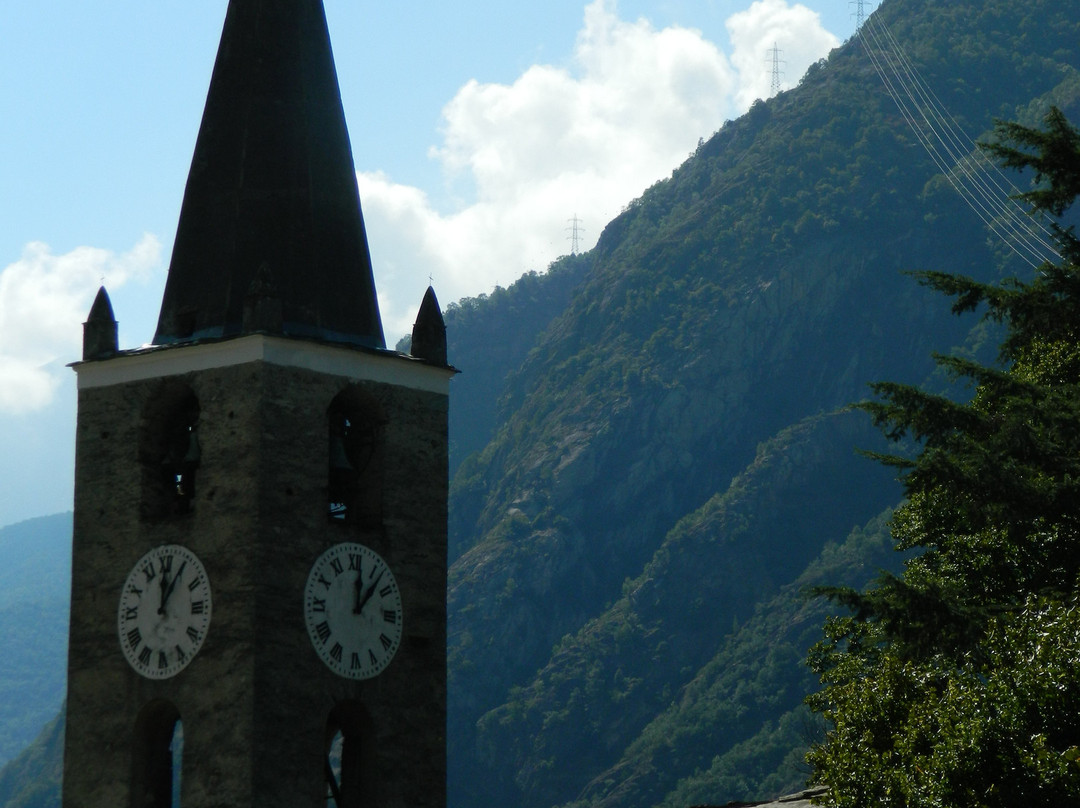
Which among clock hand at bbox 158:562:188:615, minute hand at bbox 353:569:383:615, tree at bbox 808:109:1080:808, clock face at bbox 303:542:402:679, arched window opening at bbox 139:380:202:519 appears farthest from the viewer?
arched window opening at bbox 139:380:202:519

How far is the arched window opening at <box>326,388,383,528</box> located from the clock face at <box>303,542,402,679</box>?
760mm

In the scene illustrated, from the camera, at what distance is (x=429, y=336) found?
28.9 meters

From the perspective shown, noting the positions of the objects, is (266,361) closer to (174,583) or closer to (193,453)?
(193,453)

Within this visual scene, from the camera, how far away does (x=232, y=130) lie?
2852 cm

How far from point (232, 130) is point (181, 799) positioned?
32.3 feet

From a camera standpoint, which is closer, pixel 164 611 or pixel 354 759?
pixel 164 611

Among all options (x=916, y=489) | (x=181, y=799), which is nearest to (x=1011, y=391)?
(x=916, y=489)

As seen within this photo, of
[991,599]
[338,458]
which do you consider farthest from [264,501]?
[991,599]

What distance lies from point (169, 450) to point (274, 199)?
3.91 metres

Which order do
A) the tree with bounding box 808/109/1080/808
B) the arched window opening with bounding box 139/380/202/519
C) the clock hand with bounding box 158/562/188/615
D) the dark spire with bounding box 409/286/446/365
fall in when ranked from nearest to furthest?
the tree with bounding box 808/109/1080/808 < the clock hand with bounding box 158/562/188/615 < the arched window opening with bounding box 139/380/202/519 < the dark spire with bounding box 409/286/446/365

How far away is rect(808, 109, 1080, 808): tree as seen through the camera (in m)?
21.5

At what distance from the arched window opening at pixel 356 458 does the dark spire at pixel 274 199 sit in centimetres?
98

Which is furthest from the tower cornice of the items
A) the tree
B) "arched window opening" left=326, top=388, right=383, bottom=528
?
the tree

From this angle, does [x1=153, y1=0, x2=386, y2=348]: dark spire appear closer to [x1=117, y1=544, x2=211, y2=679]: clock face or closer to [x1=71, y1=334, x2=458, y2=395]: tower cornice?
[x1=71, y1=334, x2=458, y2=395]: tower cornice
